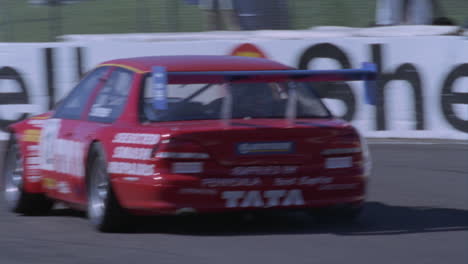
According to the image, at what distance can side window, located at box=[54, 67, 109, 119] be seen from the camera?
28.4ft

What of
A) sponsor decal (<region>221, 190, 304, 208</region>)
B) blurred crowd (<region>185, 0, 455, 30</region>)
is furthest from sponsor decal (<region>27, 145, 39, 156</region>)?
blurred crowd (<region>185, 0, 455, 30</region>)

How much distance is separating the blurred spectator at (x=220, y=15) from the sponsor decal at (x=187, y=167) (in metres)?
13.0

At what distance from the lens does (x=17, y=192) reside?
369 inches

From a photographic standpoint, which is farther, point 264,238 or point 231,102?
point 231,102

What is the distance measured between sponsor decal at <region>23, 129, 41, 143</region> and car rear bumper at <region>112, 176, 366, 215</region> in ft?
5.53

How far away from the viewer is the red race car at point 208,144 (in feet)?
24.2

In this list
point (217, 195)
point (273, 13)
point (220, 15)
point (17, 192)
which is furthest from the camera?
point (220, 15)

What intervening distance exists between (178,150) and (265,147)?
631mm

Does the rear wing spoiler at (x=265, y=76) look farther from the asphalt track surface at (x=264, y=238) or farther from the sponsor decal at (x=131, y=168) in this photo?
the asphalt track surface at (x=264, y=238)

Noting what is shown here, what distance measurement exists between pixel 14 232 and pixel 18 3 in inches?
518

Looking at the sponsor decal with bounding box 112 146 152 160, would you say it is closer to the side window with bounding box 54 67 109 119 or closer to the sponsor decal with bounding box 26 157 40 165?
the side window with bounding box 54 67 109 119

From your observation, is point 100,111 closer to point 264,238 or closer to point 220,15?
point 264,238

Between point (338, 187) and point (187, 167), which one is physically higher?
point (187, 167)

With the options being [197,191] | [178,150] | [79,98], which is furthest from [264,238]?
[79,98]
